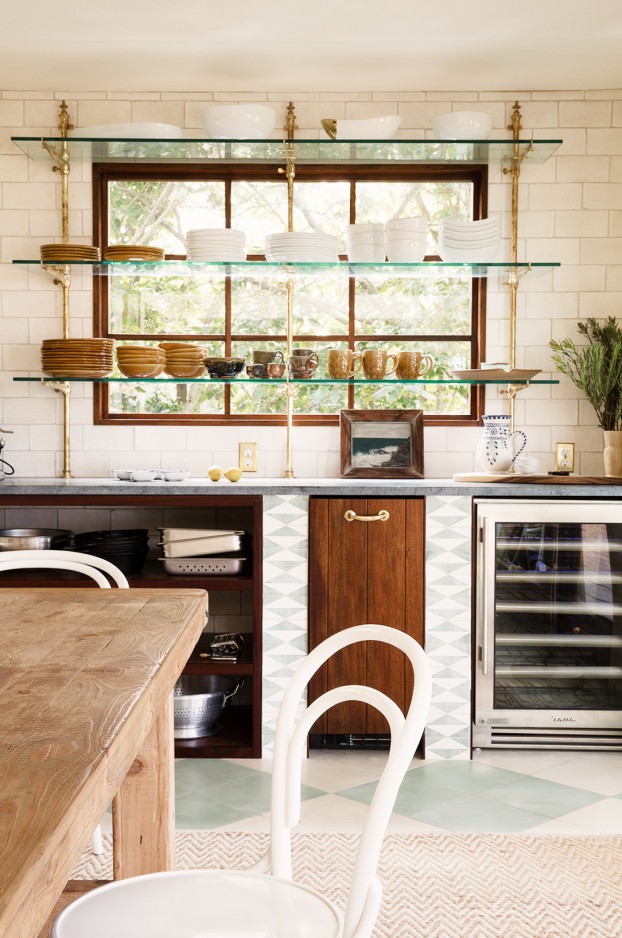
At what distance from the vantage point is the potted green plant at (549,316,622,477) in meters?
3.91

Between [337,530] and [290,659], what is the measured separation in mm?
528

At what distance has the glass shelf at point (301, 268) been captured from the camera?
388 cm

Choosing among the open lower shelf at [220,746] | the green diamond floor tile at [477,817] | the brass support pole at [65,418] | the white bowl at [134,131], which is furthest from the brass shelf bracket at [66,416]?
the green diamond floor tile at [477,817]

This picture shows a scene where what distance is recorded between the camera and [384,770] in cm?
151

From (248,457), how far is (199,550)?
2.15 ft

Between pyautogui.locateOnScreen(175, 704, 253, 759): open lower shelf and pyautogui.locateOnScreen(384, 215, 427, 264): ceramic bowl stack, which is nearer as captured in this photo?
pyautogui.locateOnScreen(175, 704, 253, 759): open lower shelf

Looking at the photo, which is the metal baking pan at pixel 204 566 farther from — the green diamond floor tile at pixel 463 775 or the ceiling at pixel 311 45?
the ceiling at pixel 311 45

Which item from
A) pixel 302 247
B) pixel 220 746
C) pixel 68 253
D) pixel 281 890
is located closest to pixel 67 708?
pixel 281 890

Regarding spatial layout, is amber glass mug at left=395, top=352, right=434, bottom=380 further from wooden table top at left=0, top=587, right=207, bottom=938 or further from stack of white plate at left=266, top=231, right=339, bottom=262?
wooden table top at left=0, top=587, right=207, bottom=938

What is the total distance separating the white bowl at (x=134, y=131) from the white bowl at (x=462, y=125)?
111 centimetres

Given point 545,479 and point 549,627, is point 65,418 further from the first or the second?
point 549,627

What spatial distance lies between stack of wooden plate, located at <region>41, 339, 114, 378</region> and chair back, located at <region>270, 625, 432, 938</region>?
2.59m

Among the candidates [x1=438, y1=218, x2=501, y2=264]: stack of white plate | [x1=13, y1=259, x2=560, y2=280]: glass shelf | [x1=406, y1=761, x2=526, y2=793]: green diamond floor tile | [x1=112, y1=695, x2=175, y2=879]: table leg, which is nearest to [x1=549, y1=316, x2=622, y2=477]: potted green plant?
[x1=13, y1=259, x2=560, y2=280]: glass shelf

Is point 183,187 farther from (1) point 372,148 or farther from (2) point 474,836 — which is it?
(2) point 474,836
